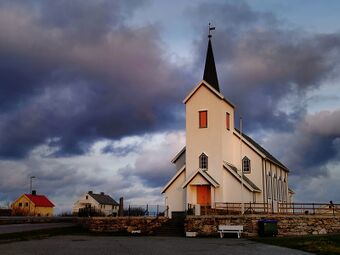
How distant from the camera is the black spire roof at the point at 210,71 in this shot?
152ft

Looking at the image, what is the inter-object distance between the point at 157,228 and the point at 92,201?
204 feet

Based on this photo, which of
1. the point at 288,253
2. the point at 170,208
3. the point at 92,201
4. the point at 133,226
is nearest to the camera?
the point at 288,253

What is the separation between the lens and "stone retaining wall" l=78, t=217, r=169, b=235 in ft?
122

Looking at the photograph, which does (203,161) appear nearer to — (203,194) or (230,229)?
(203,194)

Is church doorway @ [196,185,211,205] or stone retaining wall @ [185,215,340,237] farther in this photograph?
church doorway @ [196,185,211,205]

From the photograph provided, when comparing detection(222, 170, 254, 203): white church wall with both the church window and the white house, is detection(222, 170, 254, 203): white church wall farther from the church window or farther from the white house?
the white house

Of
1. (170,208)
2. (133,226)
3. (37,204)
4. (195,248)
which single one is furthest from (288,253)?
(37,204)

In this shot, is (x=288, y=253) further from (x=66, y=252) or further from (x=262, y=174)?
(x=262, y=174)

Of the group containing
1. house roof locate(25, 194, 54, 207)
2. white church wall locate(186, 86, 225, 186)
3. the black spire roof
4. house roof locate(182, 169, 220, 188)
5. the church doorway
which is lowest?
house roof locate(25, 194, 54, 207)

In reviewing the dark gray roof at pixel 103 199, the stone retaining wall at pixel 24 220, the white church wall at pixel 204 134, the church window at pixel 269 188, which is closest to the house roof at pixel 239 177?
the white church wall at pixel 204 134

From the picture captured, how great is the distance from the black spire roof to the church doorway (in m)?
10.4

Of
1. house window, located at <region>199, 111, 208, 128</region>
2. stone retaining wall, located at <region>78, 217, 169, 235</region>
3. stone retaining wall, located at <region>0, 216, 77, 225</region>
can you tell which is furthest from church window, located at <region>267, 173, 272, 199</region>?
stone retaining wall, located at <region>0, 216, 77, 225</region>

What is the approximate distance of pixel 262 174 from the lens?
4531 centimetres

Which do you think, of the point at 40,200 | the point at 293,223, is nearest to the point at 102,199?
the point at 40,200
